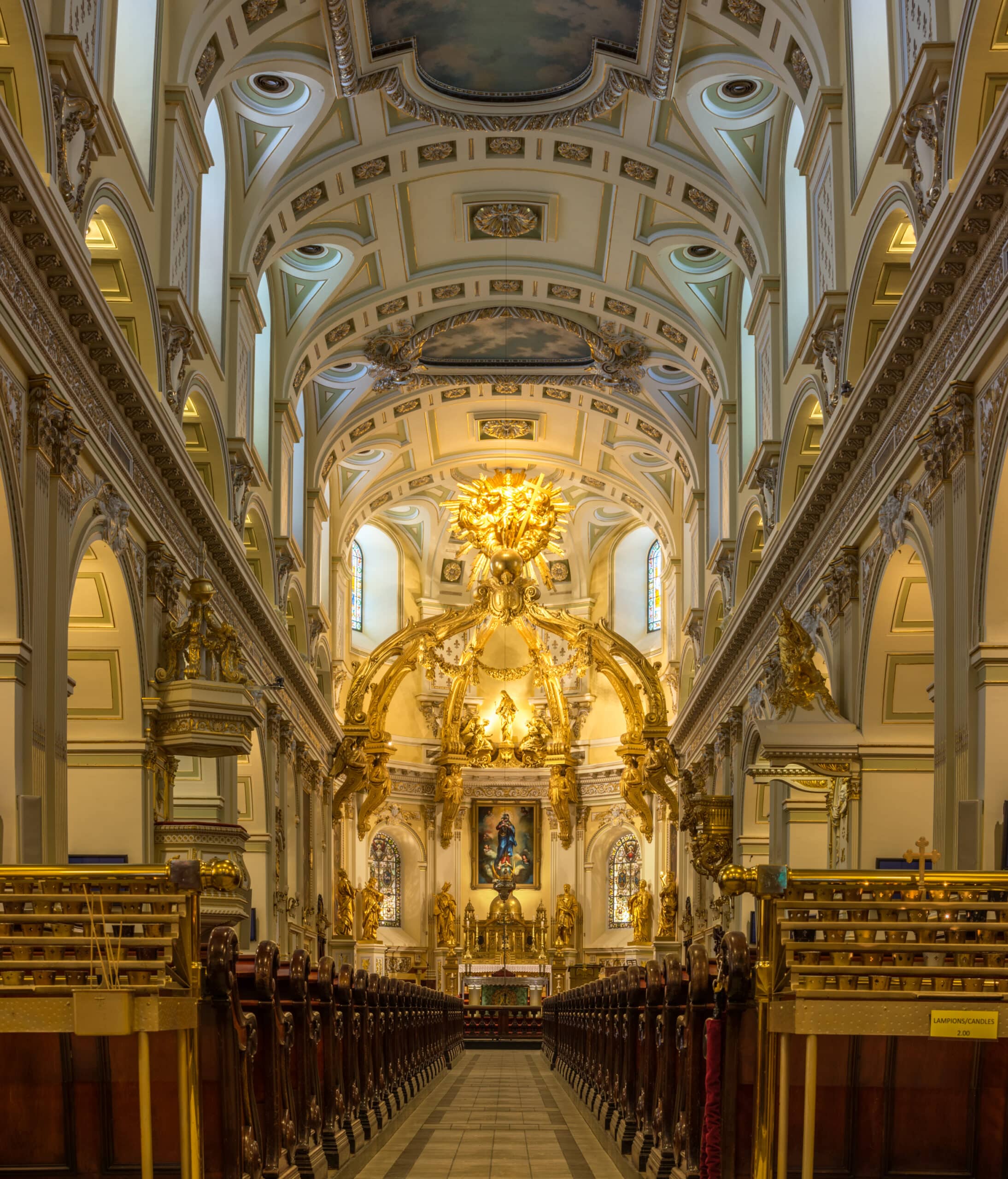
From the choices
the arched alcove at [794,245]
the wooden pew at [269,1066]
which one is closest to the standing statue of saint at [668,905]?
the arched alcove at [794,245]

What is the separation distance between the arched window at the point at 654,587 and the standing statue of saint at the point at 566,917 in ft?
22.9

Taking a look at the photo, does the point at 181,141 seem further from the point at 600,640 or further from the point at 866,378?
the point at 600,640

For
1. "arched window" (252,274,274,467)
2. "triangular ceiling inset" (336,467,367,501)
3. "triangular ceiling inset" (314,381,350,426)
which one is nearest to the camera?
"arched window" (252,274,274,467)

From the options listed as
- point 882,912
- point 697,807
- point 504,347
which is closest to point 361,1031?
point 882,912

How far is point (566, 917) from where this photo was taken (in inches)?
1497

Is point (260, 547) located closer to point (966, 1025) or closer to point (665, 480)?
point (665, 480)

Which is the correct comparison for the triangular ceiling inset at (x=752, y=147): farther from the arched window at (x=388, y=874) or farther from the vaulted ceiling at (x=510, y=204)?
the arched window at (x=388, y=874)

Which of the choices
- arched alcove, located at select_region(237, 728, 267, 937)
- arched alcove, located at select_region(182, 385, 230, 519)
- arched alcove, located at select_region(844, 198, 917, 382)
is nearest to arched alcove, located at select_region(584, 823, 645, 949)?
arched alcove, located at select_region(237, 728, 267, 937)

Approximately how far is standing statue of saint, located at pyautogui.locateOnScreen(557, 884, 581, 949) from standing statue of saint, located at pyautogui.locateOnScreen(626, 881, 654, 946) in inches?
89.3

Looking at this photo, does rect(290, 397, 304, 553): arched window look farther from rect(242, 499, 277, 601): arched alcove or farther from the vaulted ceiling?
rect(242, 499, 277, 601): arched alcove

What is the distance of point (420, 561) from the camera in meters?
39.0

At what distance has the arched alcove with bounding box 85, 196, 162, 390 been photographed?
1418 centimetres

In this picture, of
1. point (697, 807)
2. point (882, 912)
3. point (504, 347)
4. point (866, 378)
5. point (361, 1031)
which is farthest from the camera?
point (504, 347)

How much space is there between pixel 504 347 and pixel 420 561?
39.0ft
